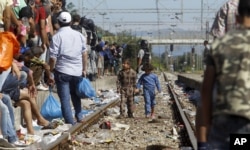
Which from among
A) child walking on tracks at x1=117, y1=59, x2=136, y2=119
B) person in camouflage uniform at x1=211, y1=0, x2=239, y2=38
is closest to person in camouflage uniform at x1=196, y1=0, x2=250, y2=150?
person in camouflage uniform at x1=211, y1=0, x2=239, y2=38

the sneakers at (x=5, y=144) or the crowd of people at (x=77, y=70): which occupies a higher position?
the crowd of people at (x=77, y=70)

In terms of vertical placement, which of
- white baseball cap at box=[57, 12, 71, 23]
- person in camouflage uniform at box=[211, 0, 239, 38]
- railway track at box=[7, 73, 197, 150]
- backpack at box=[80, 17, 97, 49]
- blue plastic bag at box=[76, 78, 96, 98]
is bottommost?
railway track at box=[7, 73, 197, 150]

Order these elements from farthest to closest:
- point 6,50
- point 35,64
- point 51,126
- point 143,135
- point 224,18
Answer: point 35,64, point 143,135, point 51,126, point 6,50, point 224,18

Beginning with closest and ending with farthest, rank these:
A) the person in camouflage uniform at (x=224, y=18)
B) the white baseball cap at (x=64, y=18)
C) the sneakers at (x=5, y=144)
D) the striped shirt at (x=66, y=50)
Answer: the person in camouflage uniform at (x=224, y=18), the sneakers at (x=5, y=144), the striped shirt at (x=66, y=50), the white baseball cap at (x=64, y=18)

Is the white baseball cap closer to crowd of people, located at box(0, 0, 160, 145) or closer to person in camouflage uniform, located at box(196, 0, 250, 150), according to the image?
crowd of people, located at box(0, 0, 160, 145)

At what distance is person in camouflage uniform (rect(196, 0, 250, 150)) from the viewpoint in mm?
4148

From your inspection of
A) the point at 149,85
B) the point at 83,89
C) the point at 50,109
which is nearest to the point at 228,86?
the point at 83,89

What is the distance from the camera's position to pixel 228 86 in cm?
417

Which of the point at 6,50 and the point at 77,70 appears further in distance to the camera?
Answer: the point at 77,70

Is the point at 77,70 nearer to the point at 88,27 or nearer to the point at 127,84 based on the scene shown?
the point at 127,84

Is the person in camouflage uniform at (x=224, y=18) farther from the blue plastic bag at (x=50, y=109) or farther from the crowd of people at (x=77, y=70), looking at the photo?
the blue plastic bag at (x=50, y=109)

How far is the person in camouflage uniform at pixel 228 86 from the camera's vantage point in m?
4.15

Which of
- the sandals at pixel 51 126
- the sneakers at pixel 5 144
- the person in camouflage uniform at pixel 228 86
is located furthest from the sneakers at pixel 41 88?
the person in camouflage uniform at pixel 228 86

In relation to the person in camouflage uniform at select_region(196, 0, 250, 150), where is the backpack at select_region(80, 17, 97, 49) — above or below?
below
